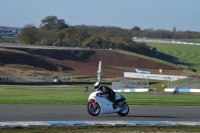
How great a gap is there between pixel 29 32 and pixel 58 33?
24.4ft

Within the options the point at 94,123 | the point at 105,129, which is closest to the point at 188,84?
the point at 94,123

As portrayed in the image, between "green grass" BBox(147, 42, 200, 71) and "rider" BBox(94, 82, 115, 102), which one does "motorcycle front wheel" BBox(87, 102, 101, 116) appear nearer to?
"rider" BBox(94, 82, 115, 102)

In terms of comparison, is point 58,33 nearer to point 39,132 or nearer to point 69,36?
point 69,36

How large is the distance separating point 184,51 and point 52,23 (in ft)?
131

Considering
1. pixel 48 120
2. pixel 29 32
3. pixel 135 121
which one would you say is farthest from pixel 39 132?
pixel 29 32

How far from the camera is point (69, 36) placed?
468 feet

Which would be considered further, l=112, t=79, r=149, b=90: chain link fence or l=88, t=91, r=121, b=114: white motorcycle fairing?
l=112, t=79, r=149, b=90: chain link fence

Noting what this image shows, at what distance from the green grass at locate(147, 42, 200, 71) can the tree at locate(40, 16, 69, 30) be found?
29095mm

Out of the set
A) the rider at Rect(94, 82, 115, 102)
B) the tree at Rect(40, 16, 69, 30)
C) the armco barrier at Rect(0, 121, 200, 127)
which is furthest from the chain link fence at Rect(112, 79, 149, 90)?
the tree at Rect(40, 16, 69, 30)

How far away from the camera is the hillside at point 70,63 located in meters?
95.3

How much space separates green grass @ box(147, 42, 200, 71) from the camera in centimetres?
14340

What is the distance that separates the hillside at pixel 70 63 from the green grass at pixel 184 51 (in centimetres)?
2170

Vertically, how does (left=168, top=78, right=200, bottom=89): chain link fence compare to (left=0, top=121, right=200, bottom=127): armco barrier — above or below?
above

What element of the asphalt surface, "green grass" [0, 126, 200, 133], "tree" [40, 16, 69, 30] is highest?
"tree" [40, 16, 69, 30]
